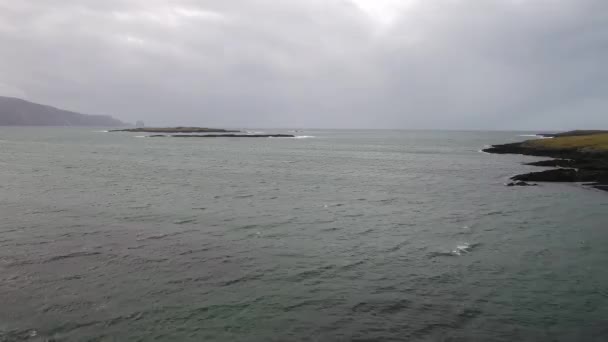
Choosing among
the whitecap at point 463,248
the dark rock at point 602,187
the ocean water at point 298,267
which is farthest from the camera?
the dark rock at point 602,187

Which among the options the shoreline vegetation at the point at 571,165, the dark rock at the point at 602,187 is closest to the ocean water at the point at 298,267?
the dark rock at the point at 602,187

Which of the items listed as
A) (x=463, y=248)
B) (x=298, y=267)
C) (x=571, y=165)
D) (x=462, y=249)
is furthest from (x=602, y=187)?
(x=298, y=267)

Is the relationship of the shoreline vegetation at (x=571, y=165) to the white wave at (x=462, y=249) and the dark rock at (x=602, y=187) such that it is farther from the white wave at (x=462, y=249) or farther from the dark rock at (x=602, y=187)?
the white wave at (x=462, y=249)

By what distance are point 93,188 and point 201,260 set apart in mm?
27172

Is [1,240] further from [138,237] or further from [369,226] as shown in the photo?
[369,226]

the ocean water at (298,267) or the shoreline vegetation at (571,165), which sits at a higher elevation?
the shoreline vegetation at (571,165)

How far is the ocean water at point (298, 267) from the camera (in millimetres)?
14180

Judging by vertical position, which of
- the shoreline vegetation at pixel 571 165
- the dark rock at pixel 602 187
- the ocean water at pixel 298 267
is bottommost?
the ocean water at pixel 298 267

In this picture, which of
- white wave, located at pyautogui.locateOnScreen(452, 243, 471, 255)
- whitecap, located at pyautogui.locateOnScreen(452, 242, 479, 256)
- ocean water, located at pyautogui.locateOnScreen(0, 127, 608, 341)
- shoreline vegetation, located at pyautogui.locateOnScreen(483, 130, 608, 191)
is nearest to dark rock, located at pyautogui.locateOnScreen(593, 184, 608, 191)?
shoreline vegetation, located at pyautogui.locateOnScreen(483, 130, 608, 191)

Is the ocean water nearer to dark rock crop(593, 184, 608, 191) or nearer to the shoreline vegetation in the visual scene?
dark rock crop(593, 184, 608, 191)

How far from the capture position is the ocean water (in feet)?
46.5

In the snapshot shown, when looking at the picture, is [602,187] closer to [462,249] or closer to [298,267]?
[462,249]

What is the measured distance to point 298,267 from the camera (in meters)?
20.0

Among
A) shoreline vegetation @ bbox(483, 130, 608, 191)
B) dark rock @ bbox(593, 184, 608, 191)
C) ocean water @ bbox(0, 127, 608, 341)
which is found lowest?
ocean water @ bbox(0, 127, 608, 341)
